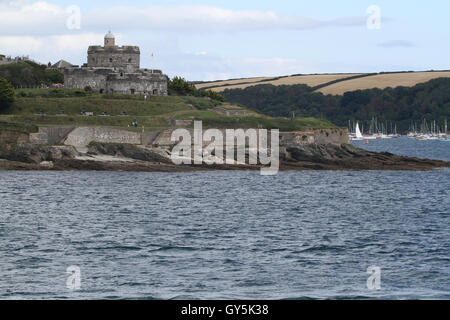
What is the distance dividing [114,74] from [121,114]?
620 inches

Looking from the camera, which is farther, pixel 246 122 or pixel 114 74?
pixel 114 74

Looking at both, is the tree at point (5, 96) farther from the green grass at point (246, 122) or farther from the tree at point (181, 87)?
the tree at point (181, 87)

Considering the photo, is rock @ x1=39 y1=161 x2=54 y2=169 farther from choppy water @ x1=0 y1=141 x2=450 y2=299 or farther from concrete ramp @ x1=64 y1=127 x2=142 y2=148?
choppy water @ x1=0 y1=141 x2=450 y2=299

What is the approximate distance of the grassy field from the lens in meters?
91.9

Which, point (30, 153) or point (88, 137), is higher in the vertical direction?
point (88, 137)

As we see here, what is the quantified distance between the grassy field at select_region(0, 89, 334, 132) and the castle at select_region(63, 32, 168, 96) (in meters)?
4.91

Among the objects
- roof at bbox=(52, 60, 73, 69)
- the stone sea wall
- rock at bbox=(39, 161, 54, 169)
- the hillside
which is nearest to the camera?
rock at bbox=(39, 161, 54, 169)

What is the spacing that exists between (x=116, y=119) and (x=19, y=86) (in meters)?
31.3

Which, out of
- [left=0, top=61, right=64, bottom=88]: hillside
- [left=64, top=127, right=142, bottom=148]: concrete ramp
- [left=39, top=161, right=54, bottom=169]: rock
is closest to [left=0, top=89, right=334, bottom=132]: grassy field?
[left=64, top=127, right=142, bottom=148]: concrete ramp

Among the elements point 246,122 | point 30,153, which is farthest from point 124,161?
point 246,122

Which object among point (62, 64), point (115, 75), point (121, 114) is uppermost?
point (62, 64)

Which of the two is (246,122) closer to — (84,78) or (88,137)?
(88,137)

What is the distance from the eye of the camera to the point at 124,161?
8069cm

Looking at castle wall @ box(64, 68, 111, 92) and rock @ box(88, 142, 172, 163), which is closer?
rock @ box(88, 142, 172, 163)
